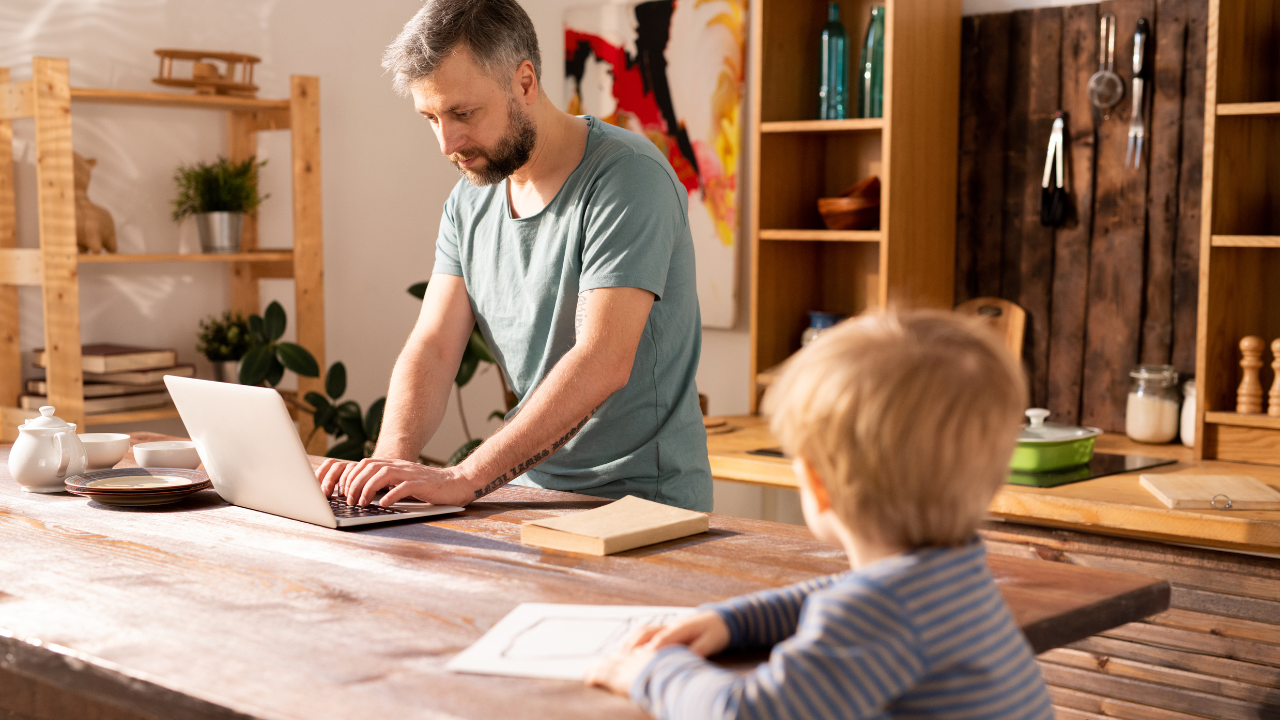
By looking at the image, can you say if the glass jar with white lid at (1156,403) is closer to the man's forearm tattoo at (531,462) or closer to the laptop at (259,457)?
the man's forearm tattoo at (531,462)

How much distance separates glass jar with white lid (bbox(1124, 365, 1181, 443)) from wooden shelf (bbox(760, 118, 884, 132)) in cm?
89

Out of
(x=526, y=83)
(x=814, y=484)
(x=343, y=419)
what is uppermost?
(x=526, y=83)

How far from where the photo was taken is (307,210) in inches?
144

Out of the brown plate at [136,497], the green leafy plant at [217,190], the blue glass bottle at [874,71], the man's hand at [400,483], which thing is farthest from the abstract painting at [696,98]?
the brown plate at [136,497]

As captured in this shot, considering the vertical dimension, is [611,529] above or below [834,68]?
below

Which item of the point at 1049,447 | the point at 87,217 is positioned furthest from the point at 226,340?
the point at 1049,447

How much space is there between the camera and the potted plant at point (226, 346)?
11.8 feet

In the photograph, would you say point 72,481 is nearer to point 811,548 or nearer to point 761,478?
point 811,548

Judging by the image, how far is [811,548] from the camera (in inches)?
55.7

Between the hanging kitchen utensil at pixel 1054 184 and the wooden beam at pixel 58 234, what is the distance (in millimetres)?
2585

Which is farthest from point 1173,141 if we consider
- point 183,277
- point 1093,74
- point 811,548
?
point 183,277

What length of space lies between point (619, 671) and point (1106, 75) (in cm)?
245

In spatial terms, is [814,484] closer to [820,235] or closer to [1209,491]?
[1209,491]

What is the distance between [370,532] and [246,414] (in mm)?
224
